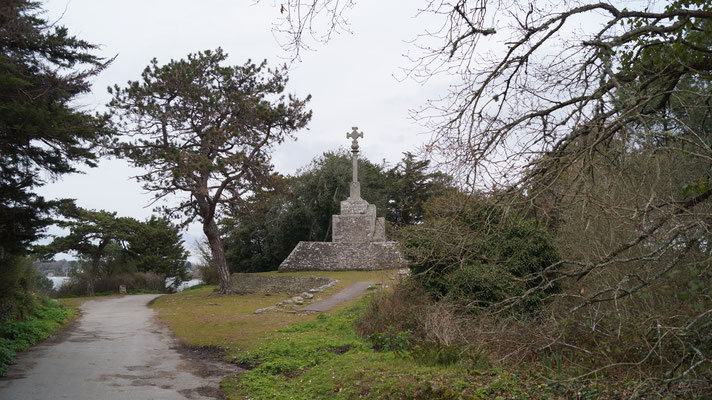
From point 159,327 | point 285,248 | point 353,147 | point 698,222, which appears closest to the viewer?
point 698,222

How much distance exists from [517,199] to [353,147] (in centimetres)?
2562

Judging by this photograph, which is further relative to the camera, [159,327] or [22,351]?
[159,327]

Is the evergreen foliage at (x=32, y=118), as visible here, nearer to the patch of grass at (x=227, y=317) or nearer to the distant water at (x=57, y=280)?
the patch of grass at (x=227, y=317)

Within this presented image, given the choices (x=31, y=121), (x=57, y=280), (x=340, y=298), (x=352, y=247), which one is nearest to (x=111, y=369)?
(x=31, y=121)

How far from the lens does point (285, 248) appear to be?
37094 millimetres

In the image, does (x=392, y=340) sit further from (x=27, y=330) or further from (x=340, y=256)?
(x=340, y=256)

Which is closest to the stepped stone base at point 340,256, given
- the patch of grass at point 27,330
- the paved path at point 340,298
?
the paved path at point 340,298

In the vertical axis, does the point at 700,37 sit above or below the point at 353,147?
below

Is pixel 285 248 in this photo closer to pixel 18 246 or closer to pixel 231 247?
pixel 231 247

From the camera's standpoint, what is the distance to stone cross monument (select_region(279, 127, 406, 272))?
85.0 feet

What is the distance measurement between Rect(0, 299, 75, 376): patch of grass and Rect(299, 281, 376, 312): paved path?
21.9 ft

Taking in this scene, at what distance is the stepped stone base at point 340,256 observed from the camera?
25734 millimetres

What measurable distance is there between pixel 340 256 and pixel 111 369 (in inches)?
715

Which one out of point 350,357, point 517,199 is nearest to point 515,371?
point 517,199
